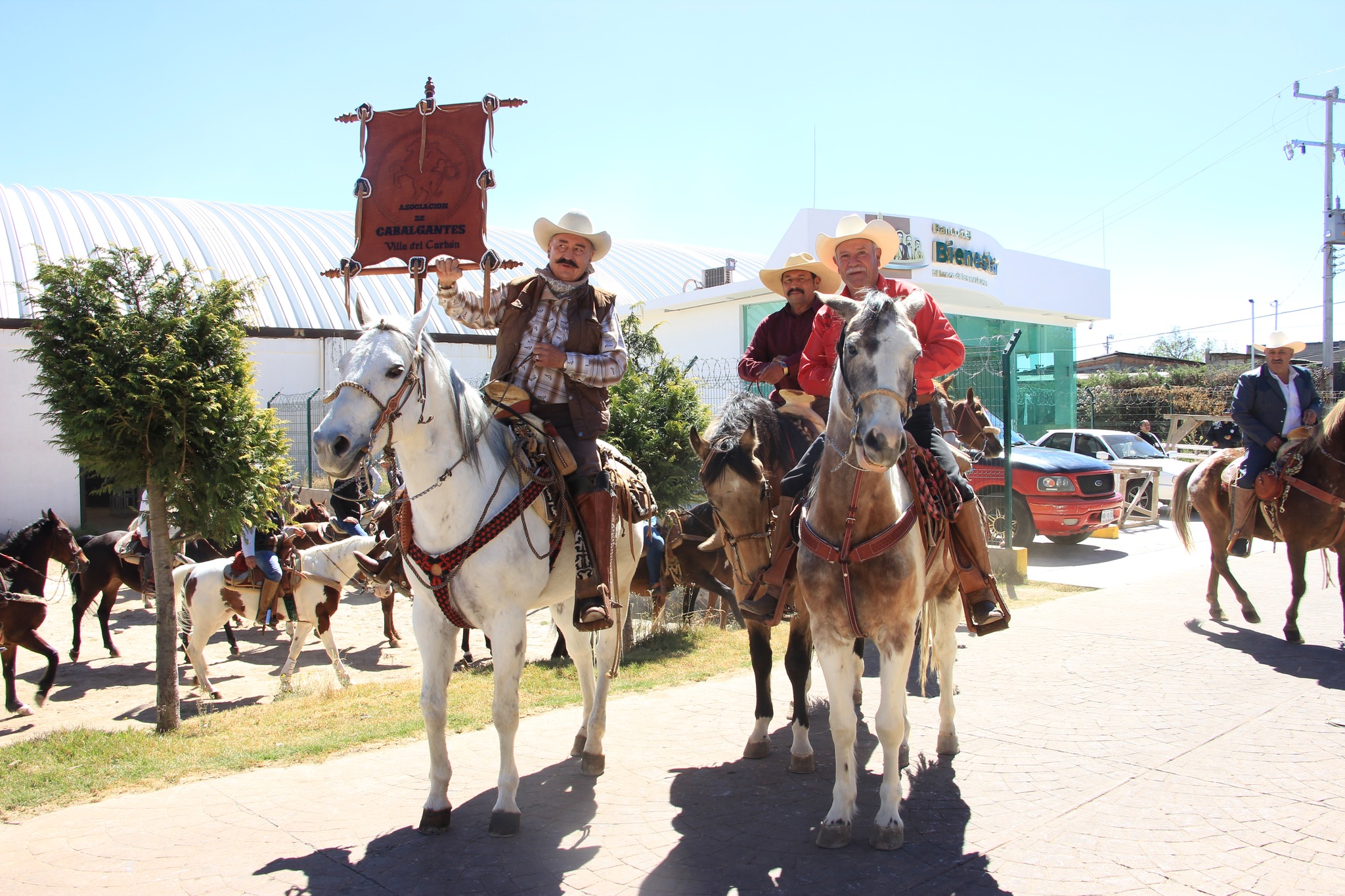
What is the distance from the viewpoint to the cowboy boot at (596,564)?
4.53 metres

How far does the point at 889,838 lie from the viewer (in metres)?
3.96

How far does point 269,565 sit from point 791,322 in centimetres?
624

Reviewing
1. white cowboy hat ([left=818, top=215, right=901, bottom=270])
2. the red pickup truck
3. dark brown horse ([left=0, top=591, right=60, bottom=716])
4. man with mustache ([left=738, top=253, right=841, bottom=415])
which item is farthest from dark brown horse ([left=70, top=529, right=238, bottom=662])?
the red pickup truck

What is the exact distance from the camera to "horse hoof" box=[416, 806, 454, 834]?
13.8ft

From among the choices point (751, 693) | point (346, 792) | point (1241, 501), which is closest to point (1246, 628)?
point (1241, 501)

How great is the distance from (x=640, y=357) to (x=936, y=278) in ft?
40.8

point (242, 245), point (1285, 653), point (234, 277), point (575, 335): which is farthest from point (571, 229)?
point (242, 245)

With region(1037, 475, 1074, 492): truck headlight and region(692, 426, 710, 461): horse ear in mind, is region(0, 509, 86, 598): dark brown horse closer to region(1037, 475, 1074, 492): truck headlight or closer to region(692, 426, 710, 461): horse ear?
region(692, 426, 710, 461): horse ear

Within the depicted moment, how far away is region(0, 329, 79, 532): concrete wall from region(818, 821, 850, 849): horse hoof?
827 inches

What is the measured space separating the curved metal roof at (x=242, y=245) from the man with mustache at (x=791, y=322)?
1462 cm

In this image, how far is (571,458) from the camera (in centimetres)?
466

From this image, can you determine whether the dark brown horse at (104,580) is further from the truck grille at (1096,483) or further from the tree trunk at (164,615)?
the truck grille at (1096,483)

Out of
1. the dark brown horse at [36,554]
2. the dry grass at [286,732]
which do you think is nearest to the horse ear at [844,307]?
the dry grass at [286,732]

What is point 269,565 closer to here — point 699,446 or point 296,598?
point 296,598
